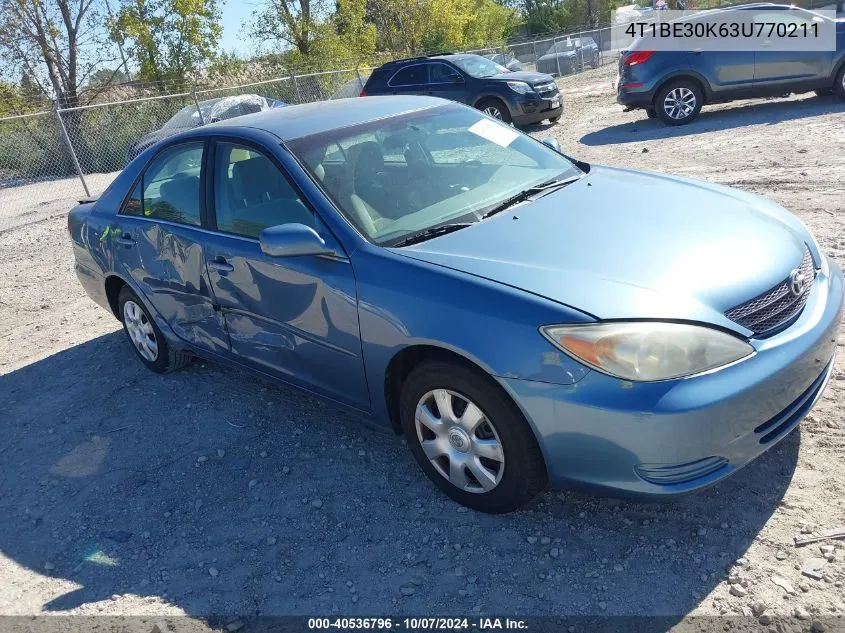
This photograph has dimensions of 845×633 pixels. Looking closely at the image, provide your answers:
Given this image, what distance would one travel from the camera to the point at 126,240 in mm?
4684

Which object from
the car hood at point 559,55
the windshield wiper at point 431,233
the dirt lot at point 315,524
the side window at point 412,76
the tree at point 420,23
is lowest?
the dirt lot at point 315,524

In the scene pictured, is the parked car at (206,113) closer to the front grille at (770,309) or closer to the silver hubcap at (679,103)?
the silver hubcap at (679,103)

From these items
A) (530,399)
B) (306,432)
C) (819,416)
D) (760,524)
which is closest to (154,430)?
(306,432)

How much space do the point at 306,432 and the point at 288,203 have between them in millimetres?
1315

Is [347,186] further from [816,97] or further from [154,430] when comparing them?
[816,97]

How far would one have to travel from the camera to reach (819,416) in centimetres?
339

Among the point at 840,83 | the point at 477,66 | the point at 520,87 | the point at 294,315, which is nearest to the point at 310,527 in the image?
the point at 294,315

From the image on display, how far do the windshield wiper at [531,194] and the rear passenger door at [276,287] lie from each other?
2.62 feet

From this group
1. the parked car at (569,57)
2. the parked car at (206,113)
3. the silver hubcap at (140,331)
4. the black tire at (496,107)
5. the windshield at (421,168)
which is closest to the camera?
the windshield at (421,168)

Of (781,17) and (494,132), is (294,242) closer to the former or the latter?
(494,132)

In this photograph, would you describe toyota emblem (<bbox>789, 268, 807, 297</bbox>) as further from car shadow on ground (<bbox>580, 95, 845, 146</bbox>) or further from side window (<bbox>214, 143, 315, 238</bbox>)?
car shadow on ground (<bbox>580, 95, 845, 146</bbox>)

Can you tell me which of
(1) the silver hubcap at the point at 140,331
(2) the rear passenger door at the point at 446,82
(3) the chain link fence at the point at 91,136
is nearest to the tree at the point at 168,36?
(3) the chain link fence at the point at 91,136

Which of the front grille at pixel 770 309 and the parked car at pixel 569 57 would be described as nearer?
the front grille at pixel 770 309

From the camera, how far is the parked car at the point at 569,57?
29188 mm
